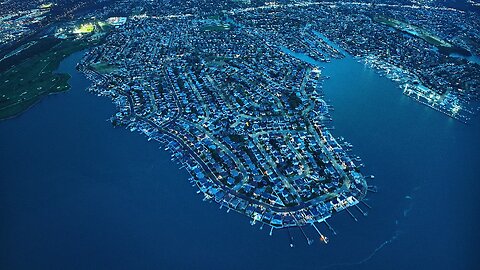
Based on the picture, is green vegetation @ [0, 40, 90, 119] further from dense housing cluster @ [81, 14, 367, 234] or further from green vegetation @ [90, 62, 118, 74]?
dense housing cluster @ [81, 14, 367, 234]

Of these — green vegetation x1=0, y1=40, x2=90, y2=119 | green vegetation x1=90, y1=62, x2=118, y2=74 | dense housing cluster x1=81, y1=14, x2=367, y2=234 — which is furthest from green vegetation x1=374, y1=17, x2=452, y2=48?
green vegetation x1=0, y1=40, x2=90, y2=119

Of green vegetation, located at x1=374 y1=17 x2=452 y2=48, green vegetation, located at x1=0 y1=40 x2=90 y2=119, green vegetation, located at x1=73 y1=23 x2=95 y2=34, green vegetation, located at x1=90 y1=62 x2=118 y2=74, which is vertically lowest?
green vegetation, located at x1=374 y1=17 x2=452 y2=48

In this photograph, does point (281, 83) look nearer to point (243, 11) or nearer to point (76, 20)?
point (243, 11)

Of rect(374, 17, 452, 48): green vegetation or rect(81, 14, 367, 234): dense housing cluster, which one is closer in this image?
rect(81, 14, 367, 234): dense housing cluster

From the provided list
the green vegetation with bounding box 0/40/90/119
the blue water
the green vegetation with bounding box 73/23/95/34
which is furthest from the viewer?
the green vegetation with bounding box 73/23/95/34

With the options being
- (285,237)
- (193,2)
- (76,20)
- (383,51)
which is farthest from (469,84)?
(76,20)

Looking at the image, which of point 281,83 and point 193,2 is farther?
point 193,2

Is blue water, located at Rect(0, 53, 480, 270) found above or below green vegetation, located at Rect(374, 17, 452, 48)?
above
